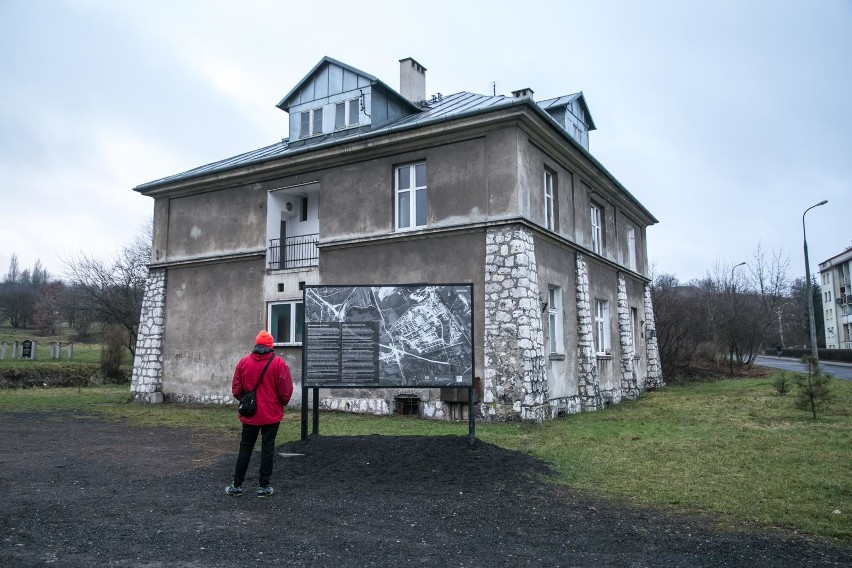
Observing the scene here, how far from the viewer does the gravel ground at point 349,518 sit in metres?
5.14

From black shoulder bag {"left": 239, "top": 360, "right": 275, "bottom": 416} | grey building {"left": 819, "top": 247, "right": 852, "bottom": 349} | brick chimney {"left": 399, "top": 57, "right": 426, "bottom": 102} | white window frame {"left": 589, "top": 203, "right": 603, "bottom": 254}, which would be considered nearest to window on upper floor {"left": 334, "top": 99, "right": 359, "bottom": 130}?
brick chimney {"left": 399, "top": 57, "right": 426, "bottom": 102}

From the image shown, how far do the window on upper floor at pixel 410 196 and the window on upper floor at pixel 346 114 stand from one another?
3.14 meters

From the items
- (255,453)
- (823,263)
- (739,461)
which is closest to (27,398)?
(255,453)

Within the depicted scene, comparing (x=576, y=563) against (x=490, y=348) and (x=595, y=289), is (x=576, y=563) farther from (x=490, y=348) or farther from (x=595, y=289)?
(x=595, y=289)

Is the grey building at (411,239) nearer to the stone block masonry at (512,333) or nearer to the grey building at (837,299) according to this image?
the stone block masonry at (512,333)

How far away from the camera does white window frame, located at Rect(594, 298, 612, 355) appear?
65.0ft

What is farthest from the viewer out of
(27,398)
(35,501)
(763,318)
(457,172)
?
(763,318)

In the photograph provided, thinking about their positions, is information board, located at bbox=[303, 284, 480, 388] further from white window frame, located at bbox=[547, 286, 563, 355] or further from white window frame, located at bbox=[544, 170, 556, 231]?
white window frame, located at bbox=[544, 170, 556, 231]

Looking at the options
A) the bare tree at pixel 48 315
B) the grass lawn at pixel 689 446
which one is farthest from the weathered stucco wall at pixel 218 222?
the bare tree at pixel 48 315

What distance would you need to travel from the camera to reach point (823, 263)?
79375 mm

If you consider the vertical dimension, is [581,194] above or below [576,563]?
above

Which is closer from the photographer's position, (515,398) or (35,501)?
(35,501)

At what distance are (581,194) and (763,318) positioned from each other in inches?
1051

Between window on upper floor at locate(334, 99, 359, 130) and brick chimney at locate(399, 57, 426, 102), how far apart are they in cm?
296
